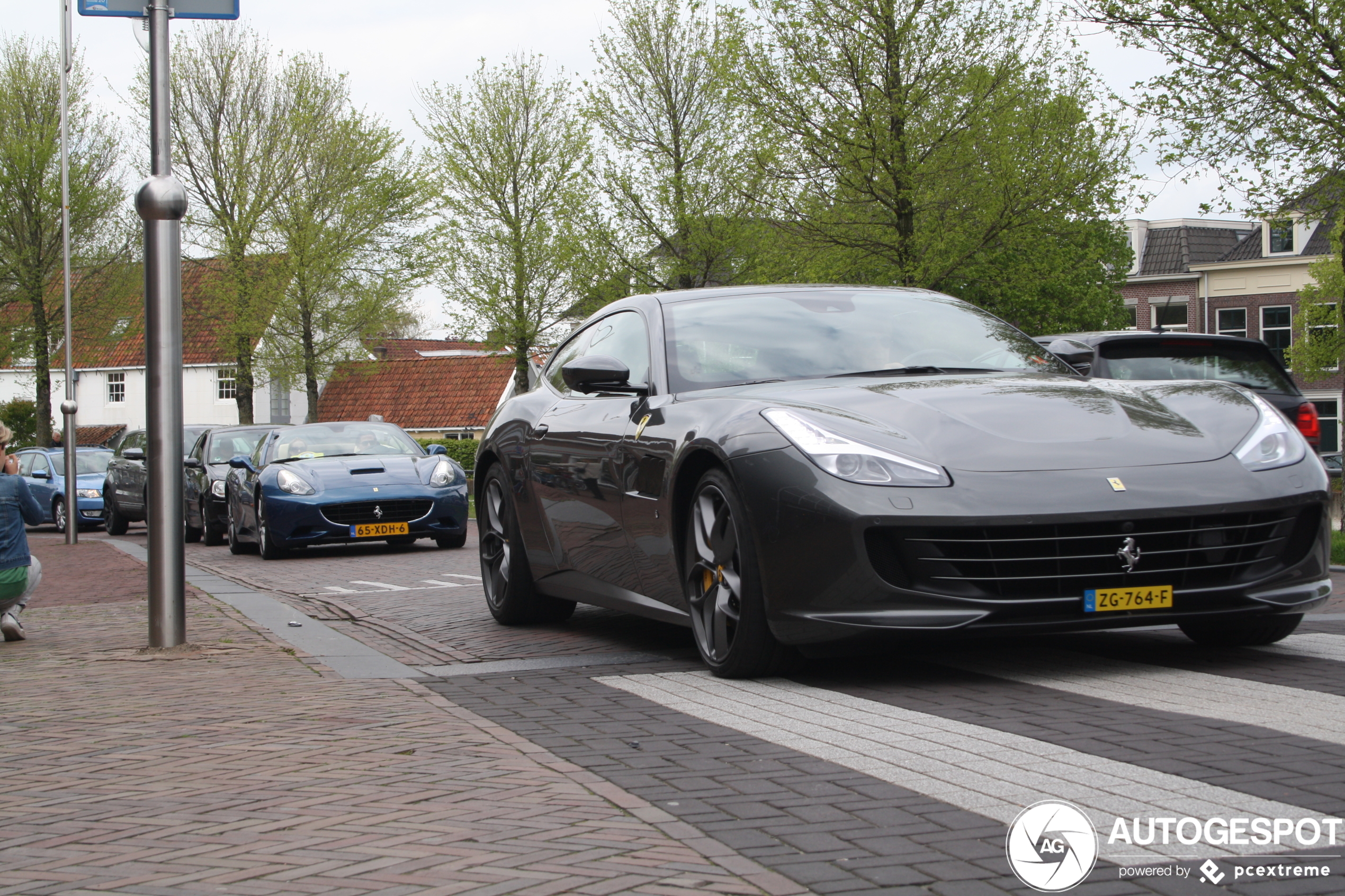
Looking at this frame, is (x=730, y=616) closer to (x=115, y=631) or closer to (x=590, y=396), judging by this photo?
(x=590, y=396)

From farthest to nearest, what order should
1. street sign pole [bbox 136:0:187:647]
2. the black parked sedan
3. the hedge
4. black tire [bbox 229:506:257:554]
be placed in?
the hedge < the black parked sedan < black tire [bbox 229:506:257:554] < street sign pole [bbox 136:0:187:647]

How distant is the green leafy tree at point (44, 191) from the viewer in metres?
43.1

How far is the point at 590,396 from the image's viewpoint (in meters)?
6.81

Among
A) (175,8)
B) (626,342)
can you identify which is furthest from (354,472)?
(626,342)

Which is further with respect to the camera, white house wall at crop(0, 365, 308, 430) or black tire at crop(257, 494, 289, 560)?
white house wall at crop(0, 365, 308, 430)

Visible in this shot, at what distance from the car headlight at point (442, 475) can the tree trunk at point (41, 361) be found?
33345mm

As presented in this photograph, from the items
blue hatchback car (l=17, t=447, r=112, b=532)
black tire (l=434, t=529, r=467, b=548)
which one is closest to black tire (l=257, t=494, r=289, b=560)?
black tire (l=434, t=529, r=467, b=548)

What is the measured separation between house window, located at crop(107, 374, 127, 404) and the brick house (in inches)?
1796

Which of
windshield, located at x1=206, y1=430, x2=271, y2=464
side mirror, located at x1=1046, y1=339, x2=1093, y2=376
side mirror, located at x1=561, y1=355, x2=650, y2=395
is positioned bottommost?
windshield, located at x1=206, y1=430, x2=271, y2=464

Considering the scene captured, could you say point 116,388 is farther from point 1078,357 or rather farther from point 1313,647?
point 1313,647

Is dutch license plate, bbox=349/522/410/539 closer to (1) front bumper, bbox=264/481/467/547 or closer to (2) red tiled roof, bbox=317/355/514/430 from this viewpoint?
(1) front bumper, bbox=264/481/467/547

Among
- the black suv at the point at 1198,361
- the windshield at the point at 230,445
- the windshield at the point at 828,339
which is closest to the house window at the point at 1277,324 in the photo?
the windshield at the point at 230,445

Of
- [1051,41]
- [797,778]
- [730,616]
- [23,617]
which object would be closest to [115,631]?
[23,617]

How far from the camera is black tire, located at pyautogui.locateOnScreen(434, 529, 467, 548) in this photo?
1489 cm
